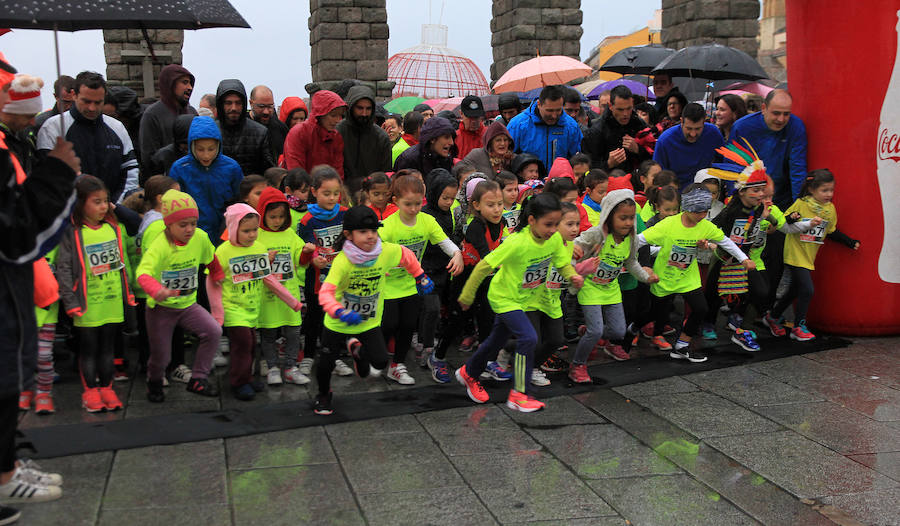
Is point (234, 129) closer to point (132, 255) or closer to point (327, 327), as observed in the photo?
point (132, 255)

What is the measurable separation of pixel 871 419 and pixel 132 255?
505 centimetres

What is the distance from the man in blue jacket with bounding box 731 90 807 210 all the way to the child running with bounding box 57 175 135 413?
5.10 m

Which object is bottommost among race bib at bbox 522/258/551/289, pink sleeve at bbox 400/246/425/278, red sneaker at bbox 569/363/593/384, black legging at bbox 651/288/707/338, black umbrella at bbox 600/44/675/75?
red sneaker at bbox 569/363/593/384

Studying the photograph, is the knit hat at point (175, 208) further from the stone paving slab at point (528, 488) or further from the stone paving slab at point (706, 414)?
the stone paving slab at point (706, 414)

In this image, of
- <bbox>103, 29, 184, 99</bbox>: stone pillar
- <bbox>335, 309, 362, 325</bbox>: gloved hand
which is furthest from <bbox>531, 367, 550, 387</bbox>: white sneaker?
<bbox>103, 29, 184, 99</bbox>: stone pillar

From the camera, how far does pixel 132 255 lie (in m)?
6.34

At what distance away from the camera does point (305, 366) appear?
6.52 m

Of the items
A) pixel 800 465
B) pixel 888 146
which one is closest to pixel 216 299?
pixel 800 465

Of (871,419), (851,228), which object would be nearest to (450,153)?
(851,228)

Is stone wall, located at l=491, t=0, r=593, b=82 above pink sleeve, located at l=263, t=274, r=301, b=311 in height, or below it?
above

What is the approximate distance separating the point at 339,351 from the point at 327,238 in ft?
3.85

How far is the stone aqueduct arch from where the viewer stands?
15.4m

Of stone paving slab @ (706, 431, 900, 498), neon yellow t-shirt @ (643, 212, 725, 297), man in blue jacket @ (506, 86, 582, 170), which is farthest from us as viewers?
man in blue jacket @ (506, 86, 582, 170)

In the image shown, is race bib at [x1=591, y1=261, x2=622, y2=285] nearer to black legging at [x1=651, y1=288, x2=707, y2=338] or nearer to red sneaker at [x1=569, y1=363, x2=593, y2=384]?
red sneaker at [x1=569, y1=363, x2=593, y2=384]
